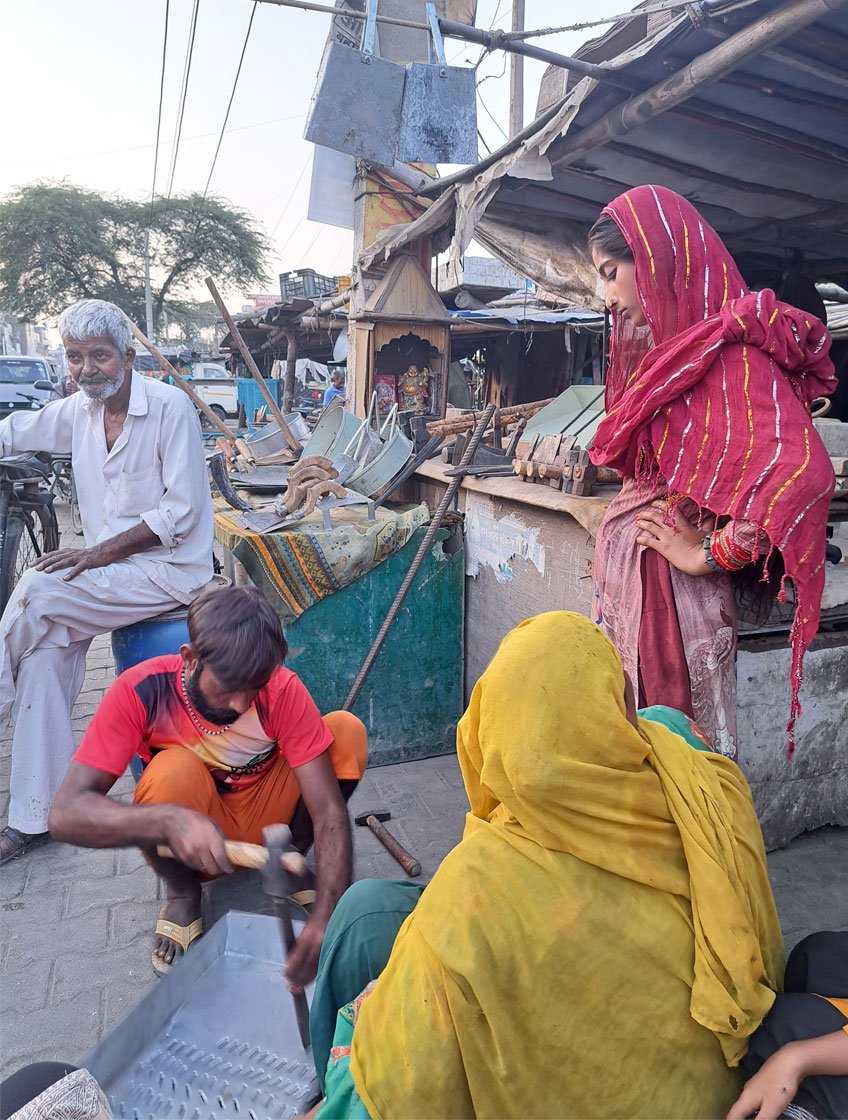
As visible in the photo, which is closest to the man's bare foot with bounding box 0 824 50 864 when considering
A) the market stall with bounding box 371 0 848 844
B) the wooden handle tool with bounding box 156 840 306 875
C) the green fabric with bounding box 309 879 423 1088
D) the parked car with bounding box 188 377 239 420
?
the wooden handle tool with bounding box 156 840 306 875

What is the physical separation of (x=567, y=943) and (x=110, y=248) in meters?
32.7

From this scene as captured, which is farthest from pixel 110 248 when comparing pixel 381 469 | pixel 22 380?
pixel 381 469

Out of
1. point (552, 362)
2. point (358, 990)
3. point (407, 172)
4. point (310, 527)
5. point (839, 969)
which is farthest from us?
point (552, 362)

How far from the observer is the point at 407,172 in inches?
237

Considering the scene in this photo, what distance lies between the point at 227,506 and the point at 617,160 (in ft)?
7.76

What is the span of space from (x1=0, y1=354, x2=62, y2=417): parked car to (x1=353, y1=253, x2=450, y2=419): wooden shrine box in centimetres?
914

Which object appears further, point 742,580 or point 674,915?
point 742,580

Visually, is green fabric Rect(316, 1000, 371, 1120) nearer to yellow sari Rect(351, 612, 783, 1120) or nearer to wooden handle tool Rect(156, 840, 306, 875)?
yellow sari Rect(351, 612, 783, 1120)

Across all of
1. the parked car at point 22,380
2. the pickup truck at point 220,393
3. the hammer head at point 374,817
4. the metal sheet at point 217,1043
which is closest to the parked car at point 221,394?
the pickup truck at point 220,393

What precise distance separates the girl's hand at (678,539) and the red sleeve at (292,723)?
1.06 m

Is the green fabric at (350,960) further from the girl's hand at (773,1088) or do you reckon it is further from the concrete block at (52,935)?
the concrete block at (52,935)

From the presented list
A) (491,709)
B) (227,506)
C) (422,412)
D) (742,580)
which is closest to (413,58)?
(422,412)

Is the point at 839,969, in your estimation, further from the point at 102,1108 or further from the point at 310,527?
the point at 310,527

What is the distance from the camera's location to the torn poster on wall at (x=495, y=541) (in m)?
3.18
